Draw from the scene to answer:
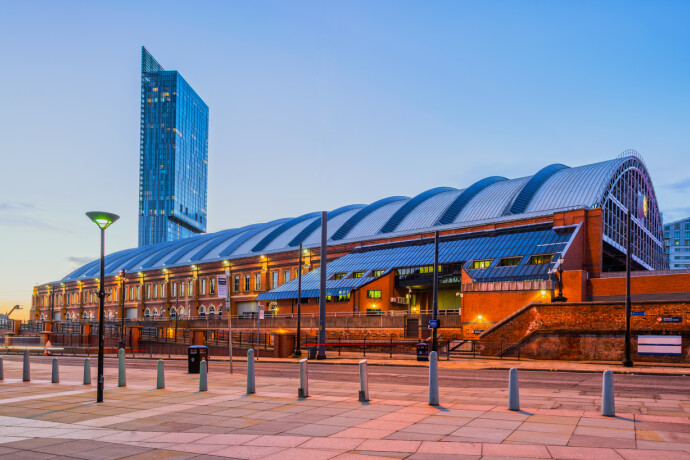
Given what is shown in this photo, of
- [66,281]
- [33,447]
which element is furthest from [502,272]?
[66,281]

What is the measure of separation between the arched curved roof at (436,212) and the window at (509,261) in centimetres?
731

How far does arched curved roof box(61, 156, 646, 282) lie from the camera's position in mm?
57031

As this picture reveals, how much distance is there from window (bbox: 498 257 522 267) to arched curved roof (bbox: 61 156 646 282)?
288 inches

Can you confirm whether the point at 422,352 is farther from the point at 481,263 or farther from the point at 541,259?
the point at 481,263

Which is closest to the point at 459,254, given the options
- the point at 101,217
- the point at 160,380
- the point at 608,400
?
the point at 160,380

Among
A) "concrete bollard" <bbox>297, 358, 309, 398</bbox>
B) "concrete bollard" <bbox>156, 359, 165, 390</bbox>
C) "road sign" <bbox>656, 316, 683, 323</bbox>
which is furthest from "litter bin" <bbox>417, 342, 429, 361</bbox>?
"concrete bollard" <bbox>297, 358, 309, 398</bbox>

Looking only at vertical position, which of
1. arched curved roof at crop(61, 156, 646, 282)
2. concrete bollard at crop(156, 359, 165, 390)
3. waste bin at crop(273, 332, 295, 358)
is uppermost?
arched curved roof at crop(61, 156, 646, 282)

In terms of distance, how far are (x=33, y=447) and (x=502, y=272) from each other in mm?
41029

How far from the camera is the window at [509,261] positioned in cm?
4894

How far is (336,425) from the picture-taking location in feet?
37.1

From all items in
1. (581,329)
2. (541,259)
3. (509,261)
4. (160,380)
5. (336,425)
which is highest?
(541,259)

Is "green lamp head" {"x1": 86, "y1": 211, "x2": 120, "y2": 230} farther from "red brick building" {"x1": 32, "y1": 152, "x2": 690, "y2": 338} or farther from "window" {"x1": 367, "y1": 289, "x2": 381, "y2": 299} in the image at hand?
"window" {"x1": 367, "y1": 289, "x2": 381, "y2": 299}

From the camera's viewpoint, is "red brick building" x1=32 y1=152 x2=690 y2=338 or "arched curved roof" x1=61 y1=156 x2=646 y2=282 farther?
"arched curved roof" x1=61 y1=156 x2=646 y2=282

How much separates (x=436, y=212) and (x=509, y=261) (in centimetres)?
1796
